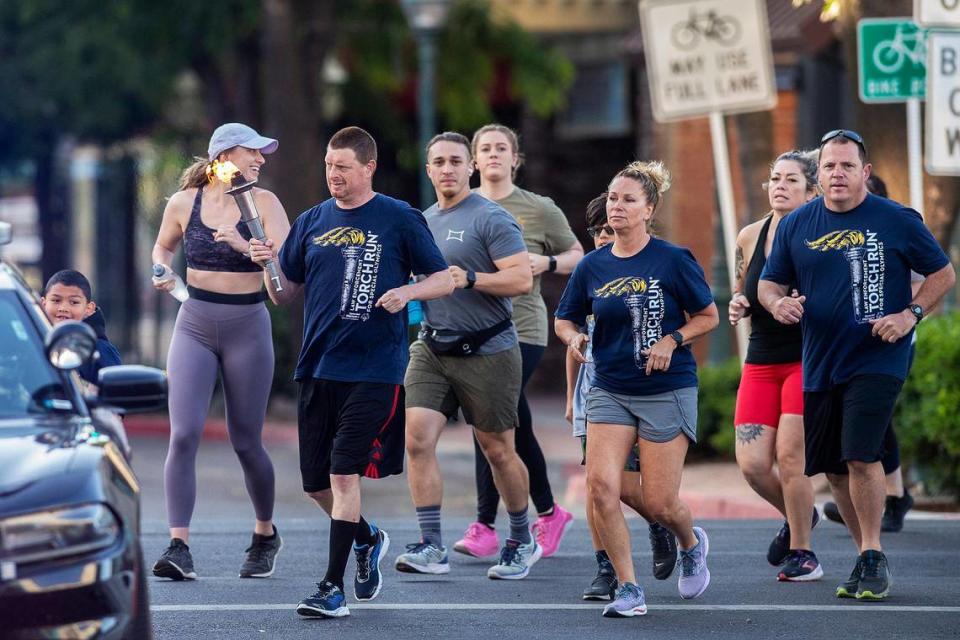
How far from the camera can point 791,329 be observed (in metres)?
8.60

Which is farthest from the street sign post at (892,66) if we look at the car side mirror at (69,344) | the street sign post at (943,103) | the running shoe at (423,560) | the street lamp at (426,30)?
the street lamp at (426,30)

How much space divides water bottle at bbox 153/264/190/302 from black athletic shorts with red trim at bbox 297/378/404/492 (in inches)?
37.4

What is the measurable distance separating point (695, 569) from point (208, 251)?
2.56 m

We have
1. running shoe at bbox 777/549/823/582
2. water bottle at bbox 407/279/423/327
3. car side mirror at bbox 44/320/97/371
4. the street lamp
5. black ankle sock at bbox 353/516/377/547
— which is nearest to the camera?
car side mirror at bbox 44/320/97/371

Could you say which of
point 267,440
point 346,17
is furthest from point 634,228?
point 346,17

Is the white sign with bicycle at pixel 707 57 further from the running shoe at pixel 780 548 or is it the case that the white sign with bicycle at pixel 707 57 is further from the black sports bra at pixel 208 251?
the black sports bra at pixel 208 251

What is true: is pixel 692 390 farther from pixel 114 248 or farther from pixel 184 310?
pixel 114 248

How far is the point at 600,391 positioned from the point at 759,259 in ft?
4.34

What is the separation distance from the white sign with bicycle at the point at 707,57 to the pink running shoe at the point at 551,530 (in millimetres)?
4869

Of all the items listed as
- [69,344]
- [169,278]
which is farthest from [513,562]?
[69,344]

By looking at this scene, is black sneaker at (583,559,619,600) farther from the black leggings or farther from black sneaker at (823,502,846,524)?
black sneaker at (823,502,846,524)

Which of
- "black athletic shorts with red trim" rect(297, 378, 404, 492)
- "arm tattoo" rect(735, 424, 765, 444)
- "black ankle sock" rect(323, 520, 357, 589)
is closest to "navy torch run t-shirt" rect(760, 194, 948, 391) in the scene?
"arm tattoo" rect(735, 424, 765, 444)

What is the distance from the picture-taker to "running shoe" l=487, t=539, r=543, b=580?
347 inches

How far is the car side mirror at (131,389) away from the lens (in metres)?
5.93
